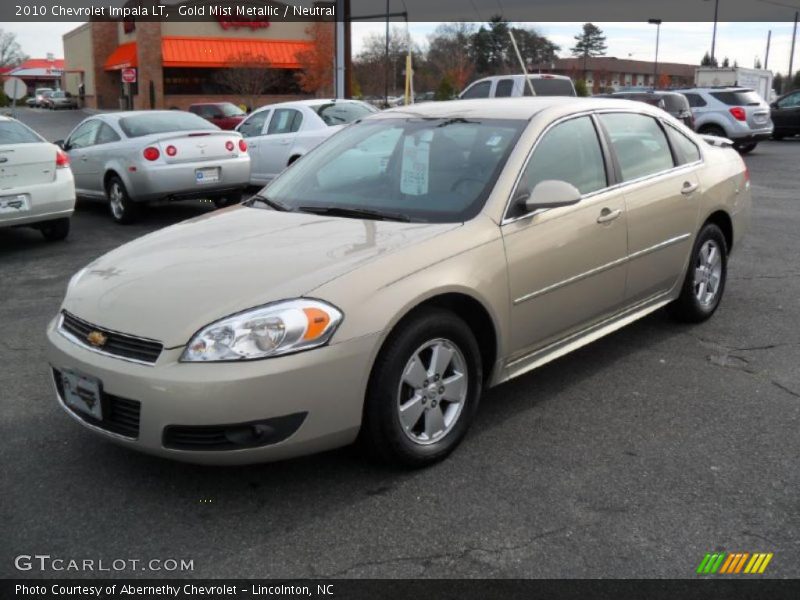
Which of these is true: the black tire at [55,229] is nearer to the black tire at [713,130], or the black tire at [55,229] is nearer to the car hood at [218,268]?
the car hood at [218,268]

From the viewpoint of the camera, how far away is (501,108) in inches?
175

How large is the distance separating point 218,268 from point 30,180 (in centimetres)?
606

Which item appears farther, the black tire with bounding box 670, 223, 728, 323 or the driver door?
the black tire with bounding box 670, 223, 728, 323

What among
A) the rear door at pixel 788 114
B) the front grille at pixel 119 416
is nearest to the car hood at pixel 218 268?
the front grille at pixel 119 416

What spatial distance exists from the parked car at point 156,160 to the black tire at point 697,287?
680cm

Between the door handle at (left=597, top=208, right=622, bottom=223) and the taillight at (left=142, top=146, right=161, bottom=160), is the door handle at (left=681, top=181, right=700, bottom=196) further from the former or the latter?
the taillight at (left=142, top=146, right=161, bottom=160)

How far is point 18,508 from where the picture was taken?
323cm

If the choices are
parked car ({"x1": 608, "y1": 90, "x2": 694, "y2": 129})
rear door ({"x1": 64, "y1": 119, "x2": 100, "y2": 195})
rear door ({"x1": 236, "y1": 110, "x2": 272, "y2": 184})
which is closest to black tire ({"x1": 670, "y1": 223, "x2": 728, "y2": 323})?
rear door ({"x1": 64, "y1": 119, "x2": 100, "y2": 195})

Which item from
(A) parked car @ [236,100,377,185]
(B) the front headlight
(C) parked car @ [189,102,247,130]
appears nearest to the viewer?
(B) the front headlight

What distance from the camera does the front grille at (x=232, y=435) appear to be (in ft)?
9.95

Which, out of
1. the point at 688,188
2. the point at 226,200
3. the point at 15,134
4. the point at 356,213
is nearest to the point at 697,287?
the point at 688,188

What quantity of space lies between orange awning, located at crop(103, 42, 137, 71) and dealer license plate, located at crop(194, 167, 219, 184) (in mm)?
→ 45521

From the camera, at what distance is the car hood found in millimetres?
3150
